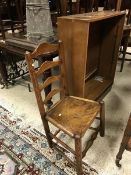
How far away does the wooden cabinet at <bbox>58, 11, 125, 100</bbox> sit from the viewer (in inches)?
51.7

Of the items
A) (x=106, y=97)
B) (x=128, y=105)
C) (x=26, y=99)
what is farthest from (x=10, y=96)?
(x=128, y=105)

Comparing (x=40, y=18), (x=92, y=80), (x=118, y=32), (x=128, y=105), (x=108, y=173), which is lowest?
(x=108, y=173)

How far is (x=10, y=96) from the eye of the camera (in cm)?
220

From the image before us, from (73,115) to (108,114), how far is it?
2.41 feet

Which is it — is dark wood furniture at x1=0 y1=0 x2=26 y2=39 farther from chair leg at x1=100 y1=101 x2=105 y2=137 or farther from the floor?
chair leg at x1=100 y1=101 x2=105 y2=137

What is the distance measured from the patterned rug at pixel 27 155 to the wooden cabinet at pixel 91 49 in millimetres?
578

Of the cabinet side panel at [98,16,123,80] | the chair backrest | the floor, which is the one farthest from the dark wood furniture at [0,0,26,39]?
the cabinet side panel at [98,16,123,80]

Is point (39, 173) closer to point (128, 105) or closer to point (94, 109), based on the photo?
point (94, 109)

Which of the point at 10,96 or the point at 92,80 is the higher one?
the point at 92,80

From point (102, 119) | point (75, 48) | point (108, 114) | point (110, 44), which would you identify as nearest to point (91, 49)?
point (110, 44)

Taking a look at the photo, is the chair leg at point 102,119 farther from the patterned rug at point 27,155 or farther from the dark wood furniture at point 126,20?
the dark wood furniture at point 126,20

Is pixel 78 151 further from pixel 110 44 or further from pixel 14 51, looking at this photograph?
pixel 110 44

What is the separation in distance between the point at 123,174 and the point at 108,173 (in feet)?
0.36

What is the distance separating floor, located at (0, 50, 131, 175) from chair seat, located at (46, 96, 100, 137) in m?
0.39
